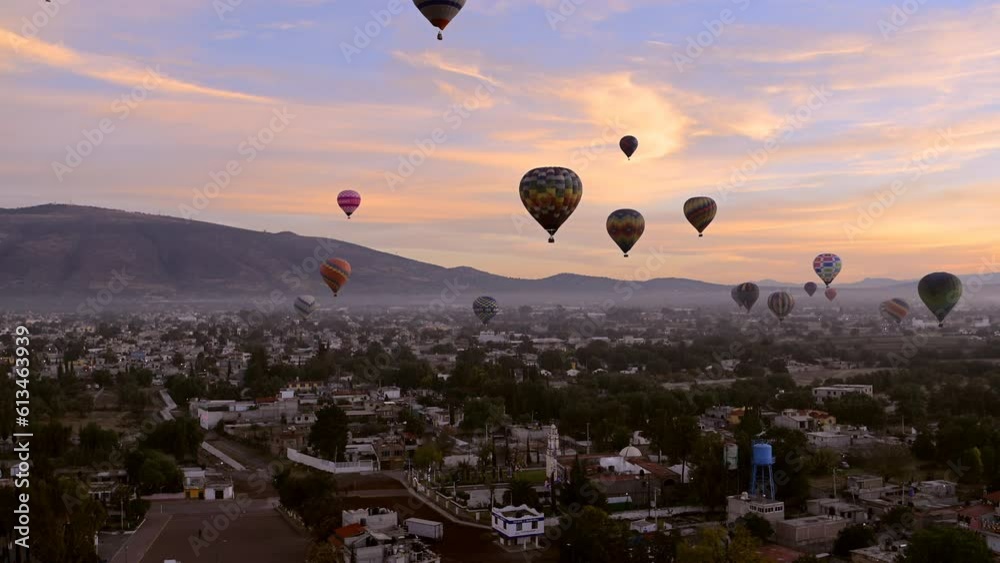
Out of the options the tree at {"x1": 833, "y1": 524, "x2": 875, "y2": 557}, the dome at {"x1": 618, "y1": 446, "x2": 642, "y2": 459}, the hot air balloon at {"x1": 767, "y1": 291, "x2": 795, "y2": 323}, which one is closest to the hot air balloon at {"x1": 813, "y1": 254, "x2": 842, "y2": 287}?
the hot air balloon at {"x1": 767, "y1": 291, "x2": 795, "y2": 323}

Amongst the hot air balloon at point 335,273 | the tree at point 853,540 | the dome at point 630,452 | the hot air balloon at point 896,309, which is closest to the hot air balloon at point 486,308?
the hot air balloon at point 335,273

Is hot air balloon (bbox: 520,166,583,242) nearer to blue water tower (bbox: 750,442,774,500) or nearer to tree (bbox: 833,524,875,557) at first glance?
blue water tower (bbox: 750,442,774,500)

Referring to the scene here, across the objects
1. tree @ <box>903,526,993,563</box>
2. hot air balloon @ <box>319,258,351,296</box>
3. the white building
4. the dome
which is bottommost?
the white building

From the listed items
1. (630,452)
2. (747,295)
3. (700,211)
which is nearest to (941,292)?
(700,211)

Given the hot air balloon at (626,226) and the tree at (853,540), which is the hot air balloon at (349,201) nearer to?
the hot air balloon at (626,226)

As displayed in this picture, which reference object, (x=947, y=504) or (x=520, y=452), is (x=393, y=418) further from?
(x=947, y=504)

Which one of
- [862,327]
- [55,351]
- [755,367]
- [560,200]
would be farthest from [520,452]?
[862,327]

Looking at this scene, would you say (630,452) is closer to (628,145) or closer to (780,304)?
(628,145)
